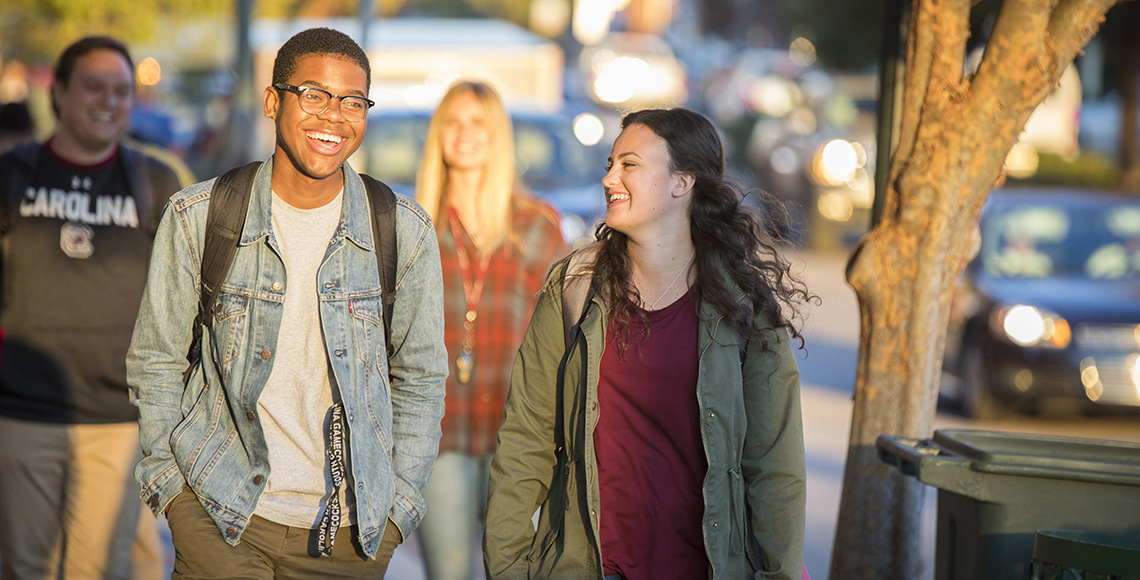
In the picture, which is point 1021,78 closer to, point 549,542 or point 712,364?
point 712,364

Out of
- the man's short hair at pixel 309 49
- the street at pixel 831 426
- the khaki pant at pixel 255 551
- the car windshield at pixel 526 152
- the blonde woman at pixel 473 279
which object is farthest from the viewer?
the car windshield at pixel 526 152

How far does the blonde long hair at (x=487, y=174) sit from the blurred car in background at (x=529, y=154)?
21.4 feet

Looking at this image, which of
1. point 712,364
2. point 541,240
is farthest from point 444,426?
point 712,364

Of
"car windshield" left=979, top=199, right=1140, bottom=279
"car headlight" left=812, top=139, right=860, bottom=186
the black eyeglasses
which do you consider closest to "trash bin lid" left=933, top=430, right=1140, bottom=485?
the black eyeglasses

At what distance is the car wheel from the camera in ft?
33.1

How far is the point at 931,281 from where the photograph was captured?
Answer: 440cm

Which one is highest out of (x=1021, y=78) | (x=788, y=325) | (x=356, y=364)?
(x=1021, y=78)

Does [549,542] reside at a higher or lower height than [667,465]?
lower

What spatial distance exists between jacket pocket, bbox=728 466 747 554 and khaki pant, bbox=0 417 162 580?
2.65 metres

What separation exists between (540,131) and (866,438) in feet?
26.9

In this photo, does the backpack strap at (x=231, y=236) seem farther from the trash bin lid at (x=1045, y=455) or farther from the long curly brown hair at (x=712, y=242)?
the trash bin lid at (x=1045, y=455)

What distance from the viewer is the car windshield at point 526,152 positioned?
39.4 feet

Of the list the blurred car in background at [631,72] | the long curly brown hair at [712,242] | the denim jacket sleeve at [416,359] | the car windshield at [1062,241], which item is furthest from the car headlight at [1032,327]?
the blurred car in background at [631,72]

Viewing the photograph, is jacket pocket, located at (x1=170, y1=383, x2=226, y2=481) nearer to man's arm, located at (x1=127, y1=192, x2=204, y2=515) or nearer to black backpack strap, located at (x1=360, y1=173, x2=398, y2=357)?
man's arm, located at (x1=127, y1=192, x2=204, y2=515)
